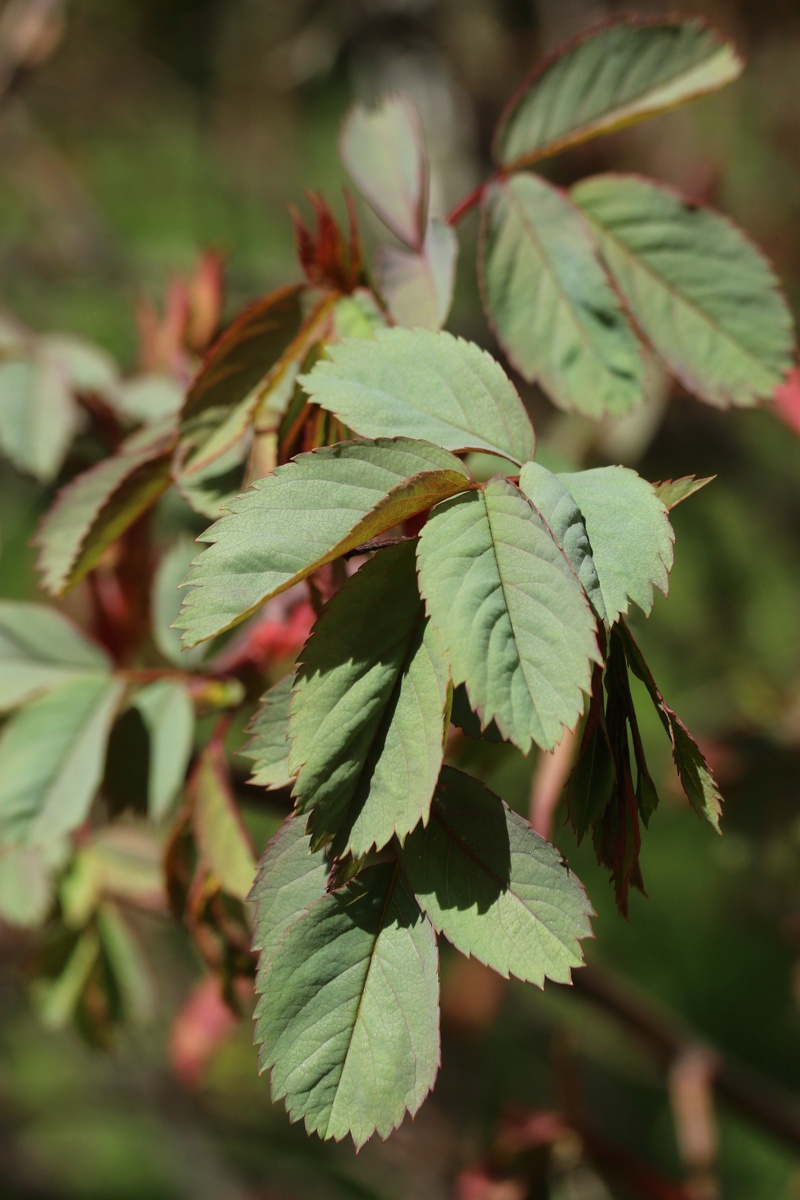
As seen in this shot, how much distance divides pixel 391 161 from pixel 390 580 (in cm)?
34

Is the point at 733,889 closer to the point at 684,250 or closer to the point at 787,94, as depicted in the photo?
the point at 684,250

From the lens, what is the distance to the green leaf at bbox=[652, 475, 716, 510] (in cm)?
39

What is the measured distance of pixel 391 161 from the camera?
0.61m

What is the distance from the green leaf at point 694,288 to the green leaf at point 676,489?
19cm

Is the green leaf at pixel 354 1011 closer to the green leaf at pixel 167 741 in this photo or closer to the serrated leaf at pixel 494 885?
the serrated leaf at pixel 494 885

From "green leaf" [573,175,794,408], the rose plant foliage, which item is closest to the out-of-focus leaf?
the rose plant foliage

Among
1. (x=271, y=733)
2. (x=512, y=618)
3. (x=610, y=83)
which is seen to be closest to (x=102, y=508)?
(x=271, y=733)

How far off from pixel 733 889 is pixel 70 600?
1019 millimetres

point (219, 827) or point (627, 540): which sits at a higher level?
point (627, 540)

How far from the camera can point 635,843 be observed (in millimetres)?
378

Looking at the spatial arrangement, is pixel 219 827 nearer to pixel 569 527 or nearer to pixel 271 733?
pixel 271 733

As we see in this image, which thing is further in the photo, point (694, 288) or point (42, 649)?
point (42, 649)

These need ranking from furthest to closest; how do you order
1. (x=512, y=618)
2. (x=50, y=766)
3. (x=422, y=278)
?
(x=50, y=766), (x=422, y=278), (x=512, y=618)

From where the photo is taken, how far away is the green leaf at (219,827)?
0.55 meters
